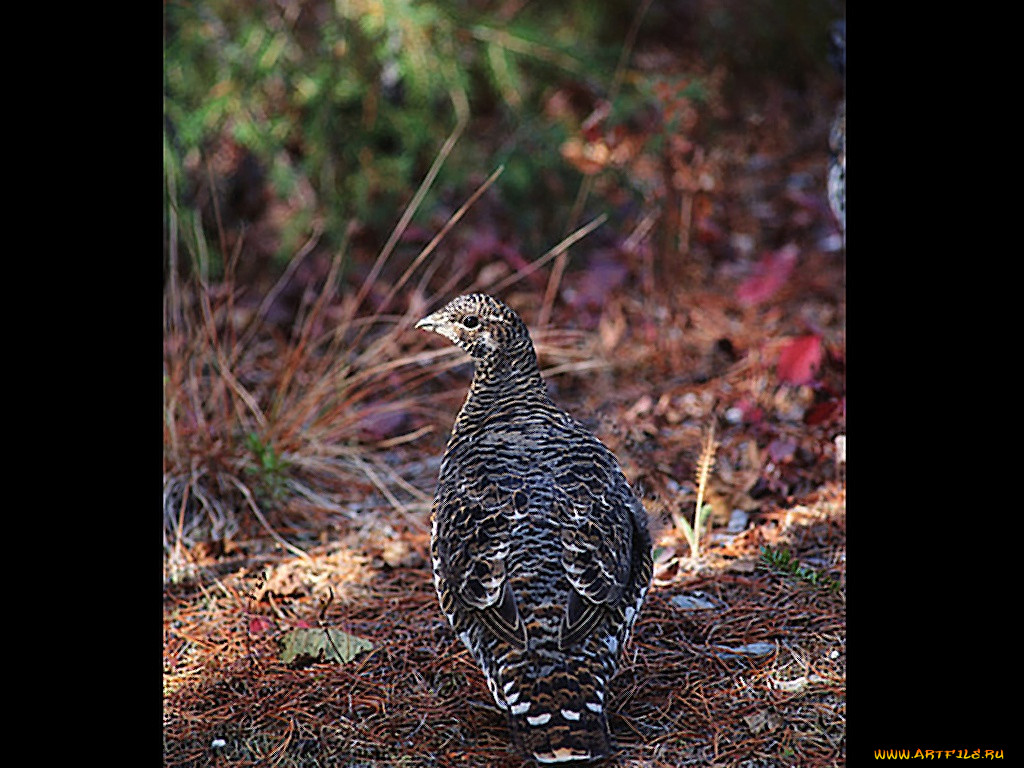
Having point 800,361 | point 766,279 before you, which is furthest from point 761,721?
point 766,279

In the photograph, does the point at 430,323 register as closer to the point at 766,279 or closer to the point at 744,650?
the point at 744,650

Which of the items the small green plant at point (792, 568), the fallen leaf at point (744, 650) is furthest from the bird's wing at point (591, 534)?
the small green plant at point (792, 568)

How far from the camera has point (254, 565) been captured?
161 inches

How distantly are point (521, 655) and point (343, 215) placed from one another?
3.75 metres

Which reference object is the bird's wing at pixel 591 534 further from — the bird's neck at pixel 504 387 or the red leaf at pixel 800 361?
the red leaf at pixel 800 361

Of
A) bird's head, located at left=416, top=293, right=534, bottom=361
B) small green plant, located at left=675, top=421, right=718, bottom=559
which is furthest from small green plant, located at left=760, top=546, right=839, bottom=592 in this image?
bird's head, located at left=416, top=293, right=534, bottom=361

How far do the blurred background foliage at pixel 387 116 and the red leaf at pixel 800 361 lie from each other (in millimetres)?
1282

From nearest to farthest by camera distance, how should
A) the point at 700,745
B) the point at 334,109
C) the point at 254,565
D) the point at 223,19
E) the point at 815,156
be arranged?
the point at 700,745 → the point at 254,565 → the point at 334,109 → the point at 223,19 → the point at 815,156

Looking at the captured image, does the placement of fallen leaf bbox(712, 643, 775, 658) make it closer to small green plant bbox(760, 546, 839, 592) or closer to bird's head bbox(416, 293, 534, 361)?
small green plant bbox(760, 546, 839, 592)

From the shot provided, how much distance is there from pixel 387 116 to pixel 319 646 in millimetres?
3335

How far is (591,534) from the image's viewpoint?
2.98 metres

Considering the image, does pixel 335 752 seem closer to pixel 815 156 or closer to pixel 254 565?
pixel 254 565

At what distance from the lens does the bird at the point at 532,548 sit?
8.81 ft
